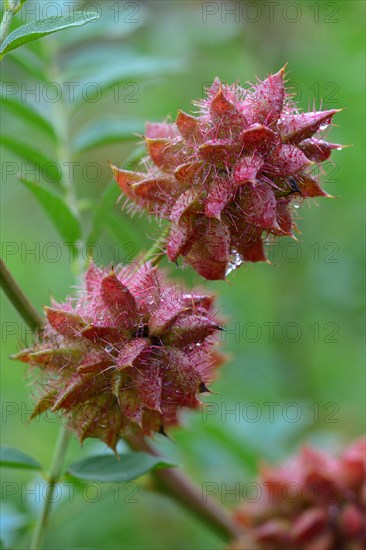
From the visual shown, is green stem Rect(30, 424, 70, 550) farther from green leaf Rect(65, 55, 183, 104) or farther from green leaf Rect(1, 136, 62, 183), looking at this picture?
green leaf Rect(65, 55, 183, 104)

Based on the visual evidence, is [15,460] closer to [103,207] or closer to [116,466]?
[116,466]

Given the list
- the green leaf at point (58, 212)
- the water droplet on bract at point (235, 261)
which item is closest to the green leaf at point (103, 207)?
the green leaf at point (58, 212)

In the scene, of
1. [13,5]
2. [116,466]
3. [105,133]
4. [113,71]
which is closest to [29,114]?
[105,133]

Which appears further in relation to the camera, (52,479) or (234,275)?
(234,275)

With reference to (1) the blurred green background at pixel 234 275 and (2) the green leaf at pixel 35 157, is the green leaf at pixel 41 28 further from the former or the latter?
(1) the blurred green background at pixel 234 275

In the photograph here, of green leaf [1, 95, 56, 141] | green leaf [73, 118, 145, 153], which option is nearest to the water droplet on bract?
green leaf [73, 118, 145, 153]

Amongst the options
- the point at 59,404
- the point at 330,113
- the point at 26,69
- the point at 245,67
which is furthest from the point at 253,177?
the point at 245,67

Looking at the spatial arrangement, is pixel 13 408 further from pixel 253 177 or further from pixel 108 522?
pixel 253 177
